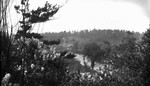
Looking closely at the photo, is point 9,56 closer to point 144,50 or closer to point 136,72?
point 136,72

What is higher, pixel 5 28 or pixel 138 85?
pixel 5 28

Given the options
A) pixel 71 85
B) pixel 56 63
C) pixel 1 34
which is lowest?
pixel 71 85

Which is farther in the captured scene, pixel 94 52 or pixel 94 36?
pixel 94 36

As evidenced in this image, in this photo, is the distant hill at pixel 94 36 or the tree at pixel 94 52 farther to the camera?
the distant hill at pixel 94 36

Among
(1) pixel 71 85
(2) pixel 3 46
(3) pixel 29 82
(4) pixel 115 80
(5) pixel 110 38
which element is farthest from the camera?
(5) pixel 110 38

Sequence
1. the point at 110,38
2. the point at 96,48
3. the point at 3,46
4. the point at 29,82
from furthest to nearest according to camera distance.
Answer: the point at 110,38
the point at 96,48
the point at 29,82
the point at 3,46

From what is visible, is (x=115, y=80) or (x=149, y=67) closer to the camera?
(x=149, y=67)

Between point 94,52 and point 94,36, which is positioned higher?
point 94,52

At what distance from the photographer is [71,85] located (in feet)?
39.4

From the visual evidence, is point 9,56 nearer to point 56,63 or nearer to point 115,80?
point 56,63

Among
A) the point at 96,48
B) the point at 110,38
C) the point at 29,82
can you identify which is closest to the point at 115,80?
the point at 29,82

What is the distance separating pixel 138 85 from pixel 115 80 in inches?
111

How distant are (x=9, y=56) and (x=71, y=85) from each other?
9302 millimetres

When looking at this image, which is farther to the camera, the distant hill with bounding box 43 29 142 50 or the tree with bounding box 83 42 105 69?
the distant hill with bounding box 43 29 142 50
